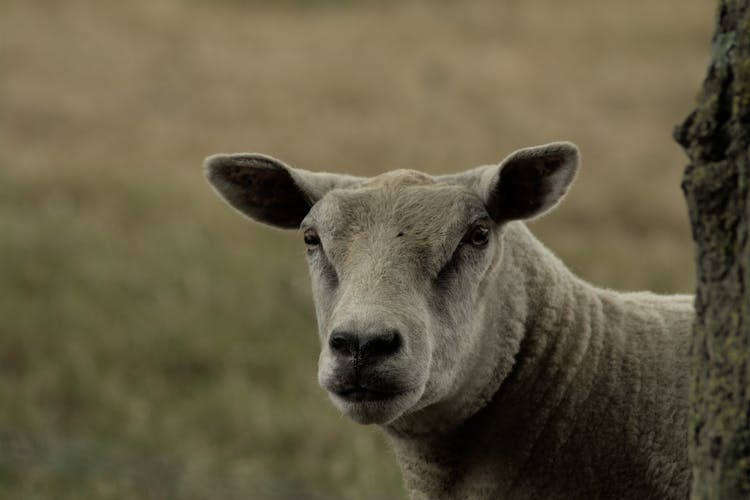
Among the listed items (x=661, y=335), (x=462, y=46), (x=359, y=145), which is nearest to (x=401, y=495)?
(x=661, y=335)

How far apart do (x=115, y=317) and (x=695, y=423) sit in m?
9.66

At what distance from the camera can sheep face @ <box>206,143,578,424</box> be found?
404 centimetres

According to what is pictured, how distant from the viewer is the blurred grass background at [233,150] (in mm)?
10648

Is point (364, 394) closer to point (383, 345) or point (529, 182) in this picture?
point (383, 345)

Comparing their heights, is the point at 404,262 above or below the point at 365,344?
above

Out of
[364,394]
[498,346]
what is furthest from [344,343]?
[498,346]

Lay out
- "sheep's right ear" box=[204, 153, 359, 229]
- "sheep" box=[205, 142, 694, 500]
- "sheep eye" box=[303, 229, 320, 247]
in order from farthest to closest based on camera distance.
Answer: "sheep's right ear" box=[204, 153, 359, 229] < "sheep eye" box=[303, 229, 320, 247] < "sheep" box=[205, 142, 694, 500]

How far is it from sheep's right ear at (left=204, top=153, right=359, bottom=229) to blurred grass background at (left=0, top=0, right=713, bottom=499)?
4.46 m

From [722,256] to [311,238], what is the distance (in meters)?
1.82

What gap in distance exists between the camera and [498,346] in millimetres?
4594

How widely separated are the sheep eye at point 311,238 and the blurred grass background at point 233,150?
15.5ft

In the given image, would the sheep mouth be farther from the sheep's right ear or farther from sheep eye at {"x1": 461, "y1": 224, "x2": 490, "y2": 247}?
the sheep's right ear

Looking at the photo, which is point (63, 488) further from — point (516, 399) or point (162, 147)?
point (162, 147)

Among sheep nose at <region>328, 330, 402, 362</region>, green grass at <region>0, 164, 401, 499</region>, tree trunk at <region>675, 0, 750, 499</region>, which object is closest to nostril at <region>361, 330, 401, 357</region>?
sheep nose at <region>328, 330, 402, 362</region>
